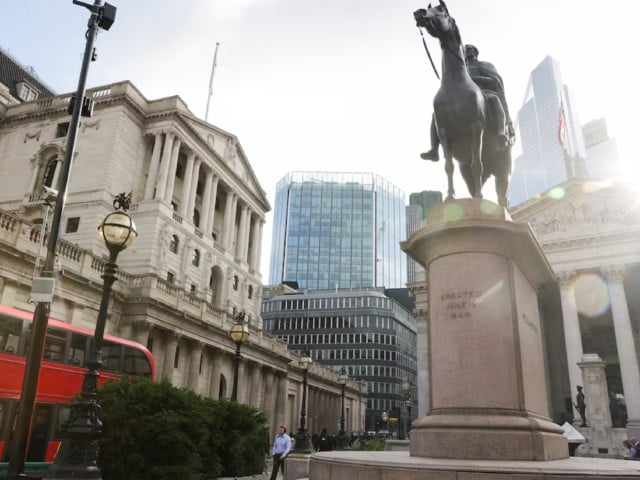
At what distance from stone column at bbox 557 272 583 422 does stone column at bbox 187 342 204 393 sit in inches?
1101

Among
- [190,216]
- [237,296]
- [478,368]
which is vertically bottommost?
[478,368]

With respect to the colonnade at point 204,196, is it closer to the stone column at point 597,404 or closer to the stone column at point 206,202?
the stone column at point 206,202

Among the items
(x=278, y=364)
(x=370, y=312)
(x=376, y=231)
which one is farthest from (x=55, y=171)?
(x=376, y=231)

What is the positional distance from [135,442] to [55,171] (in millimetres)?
40021

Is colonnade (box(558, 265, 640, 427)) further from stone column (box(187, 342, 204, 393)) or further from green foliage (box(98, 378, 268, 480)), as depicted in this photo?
green foliage (box(98, 378, 268, 480))

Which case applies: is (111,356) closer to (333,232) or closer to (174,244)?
(174,244)

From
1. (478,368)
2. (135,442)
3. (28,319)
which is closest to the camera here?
(478,368)

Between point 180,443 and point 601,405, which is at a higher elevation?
point 601,405

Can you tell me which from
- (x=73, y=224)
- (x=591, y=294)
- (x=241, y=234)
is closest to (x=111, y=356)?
(x=73, y=224)

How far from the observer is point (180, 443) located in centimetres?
1291

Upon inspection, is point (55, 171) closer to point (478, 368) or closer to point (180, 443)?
point (180, 443)

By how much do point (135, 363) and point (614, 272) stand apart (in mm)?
37296

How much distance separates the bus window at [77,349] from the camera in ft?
60.8

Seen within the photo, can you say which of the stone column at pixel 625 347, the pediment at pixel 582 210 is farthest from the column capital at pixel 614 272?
the pediment at pixel 582 210
